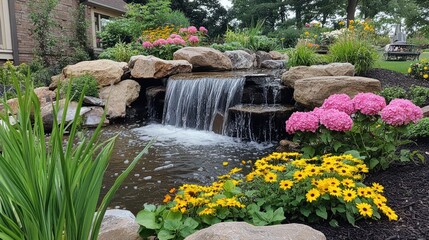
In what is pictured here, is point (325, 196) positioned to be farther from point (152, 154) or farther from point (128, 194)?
point (152, 154)

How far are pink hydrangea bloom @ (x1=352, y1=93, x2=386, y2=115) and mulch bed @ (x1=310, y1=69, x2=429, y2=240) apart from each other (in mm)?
524

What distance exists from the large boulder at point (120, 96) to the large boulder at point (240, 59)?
2.88 m

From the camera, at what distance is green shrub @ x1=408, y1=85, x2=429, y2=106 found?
532 cm

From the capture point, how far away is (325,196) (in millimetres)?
1999

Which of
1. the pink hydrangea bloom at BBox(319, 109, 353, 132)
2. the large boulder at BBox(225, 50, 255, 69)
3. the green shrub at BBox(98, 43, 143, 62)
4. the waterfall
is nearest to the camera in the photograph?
the pink hydrangea bloom at BBox(319, 109, 353, 132)

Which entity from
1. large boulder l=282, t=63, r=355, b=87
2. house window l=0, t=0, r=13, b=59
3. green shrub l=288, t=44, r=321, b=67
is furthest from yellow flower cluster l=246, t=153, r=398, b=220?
house window l=0, t=0, r=13, b=59

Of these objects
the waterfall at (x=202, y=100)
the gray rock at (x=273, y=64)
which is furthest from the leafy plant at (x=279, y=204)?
the gray rock at (x=273, y=64)

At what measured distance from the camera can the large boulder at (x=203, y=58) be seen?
909cm

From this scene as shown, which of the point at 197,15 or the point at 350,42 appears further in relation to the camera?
the point at 197,15

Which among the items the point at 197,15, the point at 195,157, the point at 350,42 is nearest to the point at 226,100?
the point at 195,157

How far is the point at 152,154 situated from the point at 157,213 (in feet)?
9.66

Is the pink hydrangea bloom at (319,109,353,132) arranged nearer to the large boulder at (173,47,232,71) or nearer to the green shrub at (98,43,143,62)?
the large boulder at (173,47,232,71)

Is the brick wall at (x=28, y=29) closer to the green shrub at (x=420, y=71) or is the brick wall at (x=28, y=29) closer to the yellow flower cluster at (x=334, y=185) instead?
the green shrub at (x=420, y=71)

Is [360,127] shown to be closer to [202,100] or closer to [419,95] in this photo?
[419,95]
